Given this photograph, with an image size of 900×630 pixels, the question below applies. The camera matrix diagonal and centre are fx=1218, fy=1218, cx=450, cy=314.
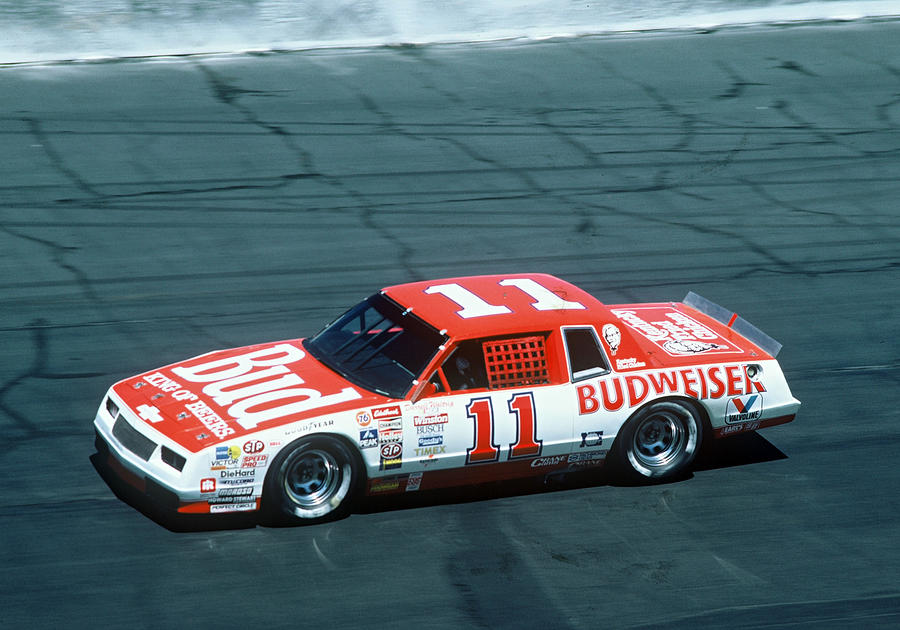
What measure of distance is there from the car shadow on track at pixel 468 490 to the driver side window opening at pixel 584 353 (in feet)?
2.32

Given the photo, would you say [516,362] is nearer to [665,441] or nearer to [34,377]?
[665,441]

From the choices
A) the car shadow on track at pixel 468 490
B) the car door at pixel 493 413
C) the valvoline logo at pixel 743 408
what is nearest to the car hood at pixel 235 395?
the car door at pixel 493 413

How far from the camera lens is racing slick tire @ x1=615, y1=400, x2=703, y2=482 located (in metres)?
8.23

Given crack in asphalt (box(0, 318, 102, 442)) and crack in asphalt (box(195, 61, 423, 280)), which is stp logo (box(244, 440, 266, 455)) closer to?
crack in asphalt (box(0, 318, 102, 442))

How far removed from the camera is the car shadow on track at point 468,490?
24.5 feet

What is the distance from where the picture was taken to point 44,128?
15.3 metres

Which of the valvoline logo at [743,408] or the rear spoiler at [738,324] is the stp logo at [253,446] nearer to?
the valvoline logo at [743,408]

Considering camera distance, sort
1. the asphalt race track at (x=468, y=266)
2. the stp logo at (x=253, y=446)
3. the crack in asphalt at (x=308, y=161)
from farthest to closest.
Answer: the crack in asphalt at (x=308, y=161) → the stp logo at (x=253, y=446) → the asphalt race track at (x=468, y=266)

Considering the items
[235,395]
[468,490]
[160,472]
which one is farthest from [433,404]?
[160,472]

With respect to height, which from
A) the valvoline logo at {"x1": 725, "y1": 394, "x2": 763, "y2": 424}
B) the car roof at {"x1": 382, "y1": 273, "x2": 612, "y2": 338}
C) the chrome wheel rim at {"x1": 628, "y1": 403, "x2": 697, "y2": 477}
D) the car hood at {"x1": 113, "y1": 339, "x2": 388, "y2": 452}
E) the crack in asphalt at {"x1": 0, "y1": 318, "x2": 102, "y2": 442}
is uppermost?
the car roof at {"x1": 382, "y1": 273, "x2": 612, "y2": 338}

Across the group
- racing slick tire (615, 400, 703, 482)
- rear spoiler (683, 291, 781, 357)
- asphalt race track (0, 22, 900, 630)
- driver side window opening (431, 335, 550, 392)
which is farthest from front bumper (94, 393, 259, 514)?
rear spoiler (683, 291, 781, 357)

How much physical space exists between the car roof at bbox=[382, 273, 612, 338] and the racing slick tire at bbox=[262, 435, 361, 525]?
3.61ft

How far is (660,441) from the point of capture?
27.7 ft

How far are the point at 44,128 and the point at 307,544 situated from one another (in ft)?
32.1
